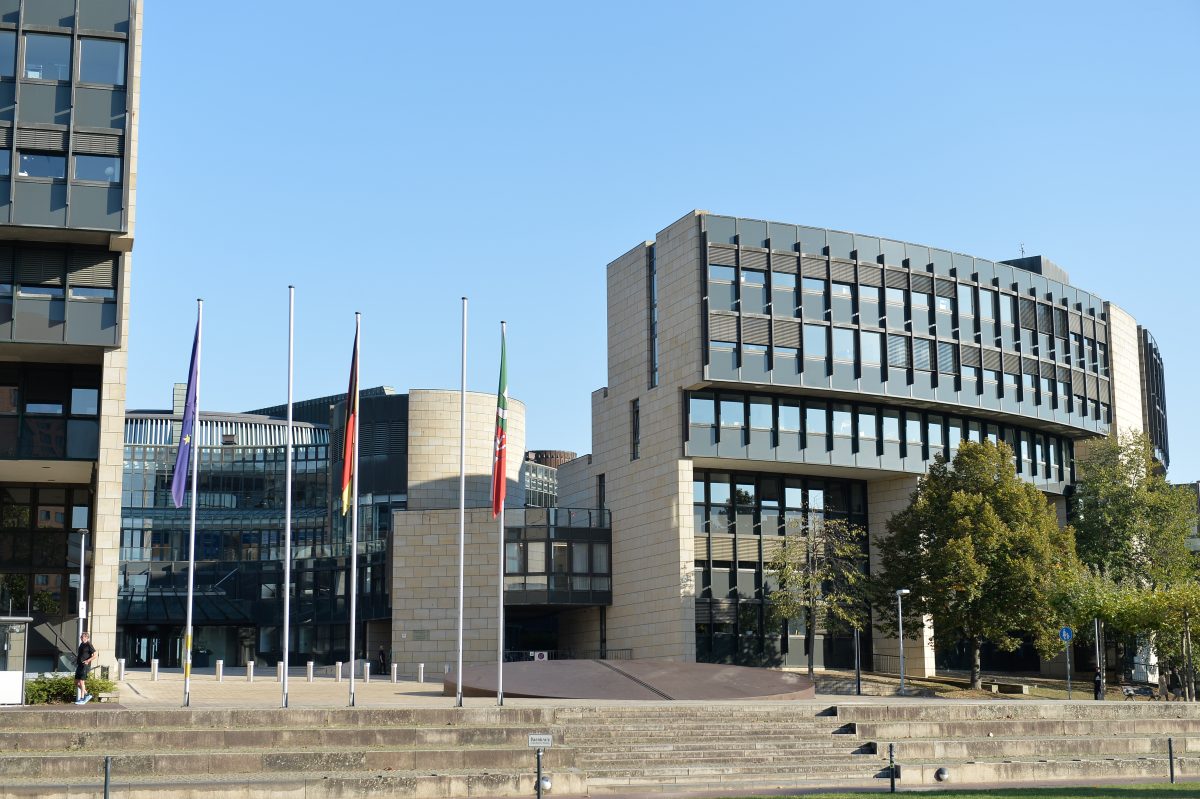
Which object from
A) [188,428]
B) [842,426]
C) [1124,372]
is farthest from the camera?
[1124,372]

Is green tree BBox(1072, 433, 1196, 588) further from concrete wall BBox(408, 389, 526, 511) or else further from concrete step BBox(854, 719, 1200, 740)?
concrete wall BBox(408, 389, 526, 511)

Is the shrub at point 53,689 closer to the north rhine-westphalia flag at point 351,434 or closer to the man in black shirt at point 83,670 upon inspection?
the man in black shirt at point 83,670

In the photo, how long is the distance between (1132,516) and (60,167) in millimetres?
Answer: 51534

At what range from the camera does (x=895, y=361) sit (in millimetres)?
65000

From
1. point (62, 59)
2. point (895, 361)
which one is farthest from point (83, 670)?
point (895, 361)

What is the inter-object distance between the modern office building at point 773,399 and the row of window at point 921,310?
0.10 meters

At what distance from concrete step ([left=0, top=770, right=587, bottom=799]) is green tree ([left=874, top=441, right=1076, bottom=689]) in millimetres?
32380

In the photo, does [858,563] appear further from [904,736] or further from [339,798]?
[339,798]

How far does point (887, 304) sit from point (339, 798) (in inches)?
1775

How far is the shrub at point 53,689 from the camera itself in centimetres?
3550

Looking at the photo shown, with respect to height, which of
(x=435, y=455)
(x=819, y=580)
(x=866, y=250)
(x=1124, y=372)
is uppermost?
(x=866, y=250)

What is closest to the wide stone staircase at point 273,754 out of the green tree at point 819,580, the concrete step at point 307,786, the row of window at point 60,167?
the concrete step at point 307,786

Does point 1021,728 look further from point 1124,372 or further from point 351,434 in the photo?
point 1124,372

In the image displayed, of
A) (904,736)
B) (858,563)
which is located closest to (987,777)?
(904,736)
